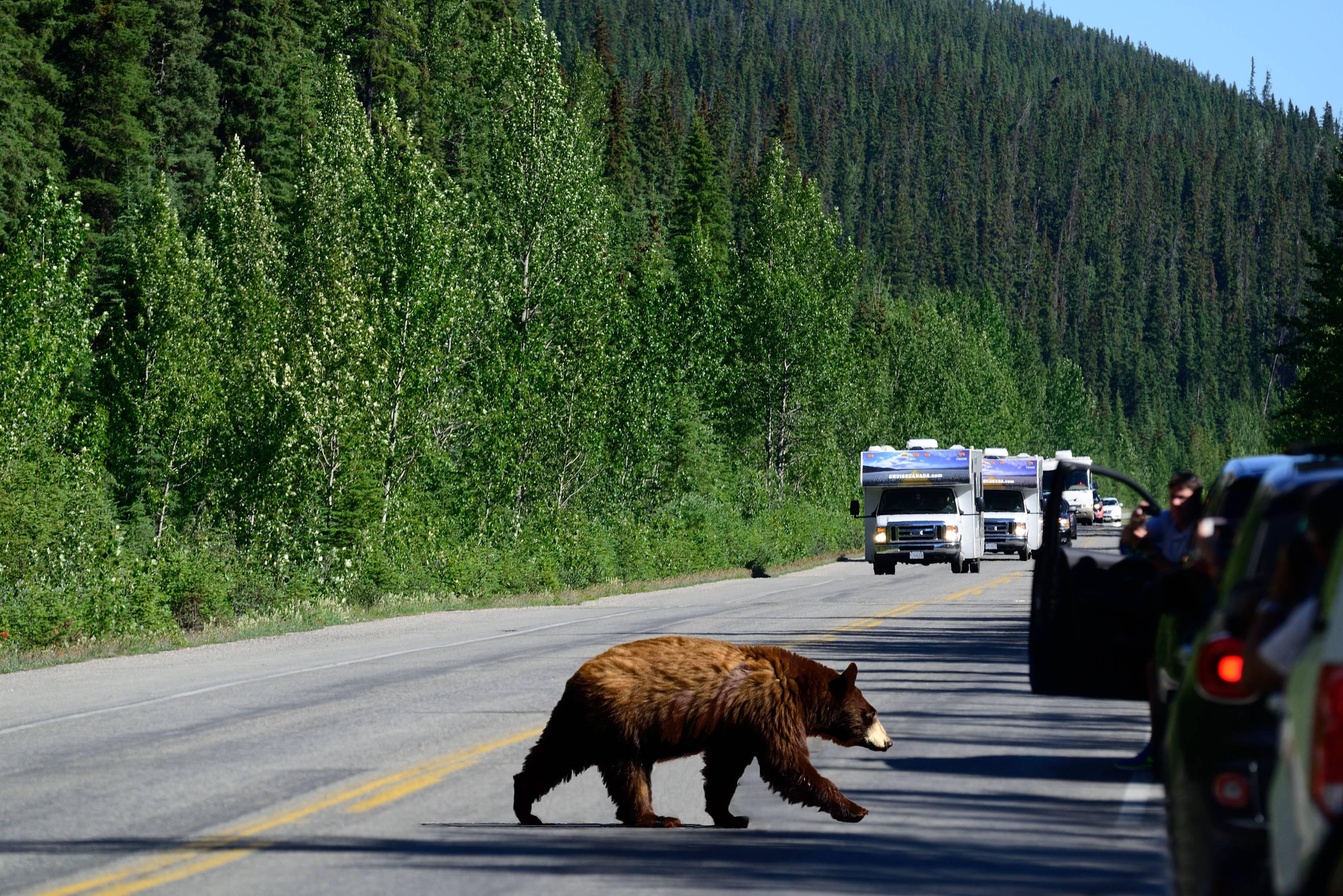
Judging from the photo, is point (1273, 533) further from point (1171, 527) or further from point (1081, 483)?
point (1081, 483)

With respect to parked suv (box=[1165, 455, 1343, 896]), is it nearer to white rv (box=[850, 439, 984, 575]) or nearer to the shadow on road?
the shadow on road

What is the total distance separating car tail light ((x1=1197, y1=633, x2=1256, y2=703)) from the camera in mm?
5324

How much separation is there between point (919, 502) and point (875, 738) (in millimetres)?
33910

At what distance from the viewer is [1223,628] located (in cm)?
559

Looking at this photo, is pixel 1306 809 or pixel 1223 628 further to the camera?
pixel 1223 628

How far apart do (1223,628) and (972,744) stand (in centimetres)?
665

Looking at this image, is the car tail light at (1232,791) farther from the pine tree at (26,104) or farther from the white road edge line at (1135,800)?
the pine tree at (26,104)

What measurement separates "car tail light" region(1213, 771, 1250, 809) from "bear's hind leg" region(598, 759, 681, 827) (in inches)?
155

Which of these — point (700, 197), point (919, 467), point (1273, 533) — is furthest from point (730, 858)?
point (700, 197)

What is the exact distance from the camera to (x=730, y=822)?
899 centimetres

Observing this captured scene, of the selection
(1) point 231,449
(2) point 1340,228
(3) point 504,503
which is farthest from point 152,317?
(2) point 1340,228

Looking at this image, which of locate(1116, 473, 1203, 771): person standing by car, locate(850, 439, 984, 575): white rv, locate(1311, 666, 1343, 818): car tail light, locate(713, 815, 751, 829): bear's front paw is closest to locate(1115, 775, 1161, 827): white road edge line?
locate(1116, 473, 1203, 771): person standing by car

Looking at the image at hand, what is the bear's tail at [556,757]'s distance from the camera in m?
8.59

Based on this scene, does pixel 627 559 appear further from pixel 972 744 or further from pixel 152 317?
pixel 972 744
